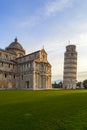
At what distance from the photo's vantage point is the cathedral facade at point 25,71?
67.0m

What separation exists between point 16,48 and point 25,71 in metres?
15.9

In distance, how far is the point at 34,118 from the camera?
9.26 meters

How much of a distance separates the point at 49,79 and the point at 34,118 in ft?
214

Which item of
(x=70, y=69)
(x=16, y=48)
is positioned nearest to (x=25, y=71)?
(x=16, y=48)

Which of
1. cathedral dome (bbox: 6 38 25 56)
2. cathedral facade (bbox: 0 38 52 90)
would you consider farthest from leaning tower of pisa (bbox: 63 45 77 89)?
cathedral facade (bbox: 0 38 52 90)

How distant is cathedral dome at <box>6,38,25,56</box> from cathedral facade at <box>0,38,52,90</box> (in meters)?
5.35

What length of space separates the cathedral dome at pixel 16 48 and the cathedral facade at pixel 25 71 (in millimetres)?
5354

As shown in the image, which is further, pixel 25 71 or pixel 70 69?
pixel 70 69

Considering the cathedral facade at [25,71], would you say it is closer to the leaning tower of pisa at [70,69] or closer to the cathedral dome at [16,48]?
the cathedral dome at [16,48]

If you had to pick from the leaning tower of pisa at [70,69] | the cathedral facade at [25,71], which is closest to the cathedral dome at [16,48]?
the cathedral facade at [25,71]

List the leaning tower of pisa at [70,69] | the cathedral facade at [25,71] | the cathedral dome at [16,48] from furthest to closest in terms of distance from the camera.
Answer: the leaning tower of pisa at [70,69], the cathedral dome at [16,48], the cathedral facade at [25,71]

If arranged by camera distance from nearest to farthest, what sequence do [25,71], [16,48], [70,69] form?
[25,71] < [16,48] < [70,69]

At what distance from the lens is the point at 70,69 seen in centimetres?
10688

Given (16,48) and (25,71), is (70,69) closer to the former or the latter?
(16,48)
